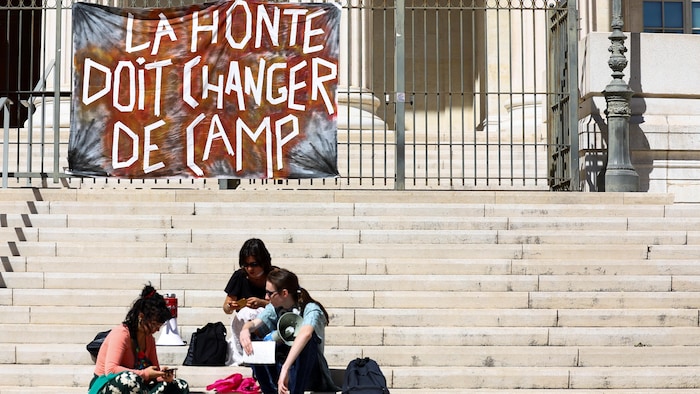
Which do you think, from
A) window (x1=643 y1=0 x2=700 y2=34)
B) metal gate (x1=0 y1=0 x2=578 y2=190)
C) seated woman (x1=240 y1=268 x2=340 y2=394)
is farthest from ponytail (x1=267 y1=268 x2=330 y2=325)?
window (x1=643 y1=0 x2=700 y2=34)

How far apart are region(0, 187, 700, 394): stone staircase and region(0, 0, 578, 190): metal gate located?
1524 millimetres

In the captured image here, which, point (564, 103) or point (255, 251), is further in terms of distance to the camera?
point (564, 103)

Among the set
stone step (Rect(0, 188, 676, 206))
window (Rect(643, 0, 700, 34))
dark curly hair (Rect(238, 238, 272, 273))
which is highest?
window (Rect(643, 0, 700, 34))

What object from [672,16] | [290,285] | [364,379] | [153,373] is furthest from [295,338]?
[672,16]

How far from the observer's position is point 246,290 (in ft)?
35.7

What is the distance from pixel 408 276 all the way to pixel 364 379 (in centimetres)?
289

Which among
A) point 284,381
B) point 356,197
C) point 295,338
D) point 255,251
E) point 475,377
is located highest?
point 356,197

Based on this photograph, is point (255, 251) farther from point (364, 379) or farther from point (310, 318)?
point (364, 379)

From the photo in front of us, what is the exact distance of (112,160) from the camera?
609 inches

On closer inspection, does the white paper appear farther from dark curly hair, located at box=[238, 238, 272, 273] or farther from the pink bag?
dark curly hair, located at box=[238, 238, 272, 273]

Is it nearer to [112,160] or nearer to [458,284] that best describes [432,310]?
[458,284]

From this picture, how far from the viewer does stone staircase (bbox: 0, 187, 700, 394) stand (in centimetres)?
1122

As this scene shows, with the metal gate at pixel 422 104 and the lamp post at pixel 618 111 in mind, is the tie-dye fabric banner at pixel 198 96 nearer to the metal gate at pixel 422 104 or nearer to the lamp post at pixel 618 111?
the metal gate at pixel 422 104

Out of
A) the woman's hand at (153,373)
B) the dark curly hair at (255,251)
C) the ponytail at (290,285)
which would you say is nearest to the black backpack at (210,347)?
the dark curly hair at (255,251)
